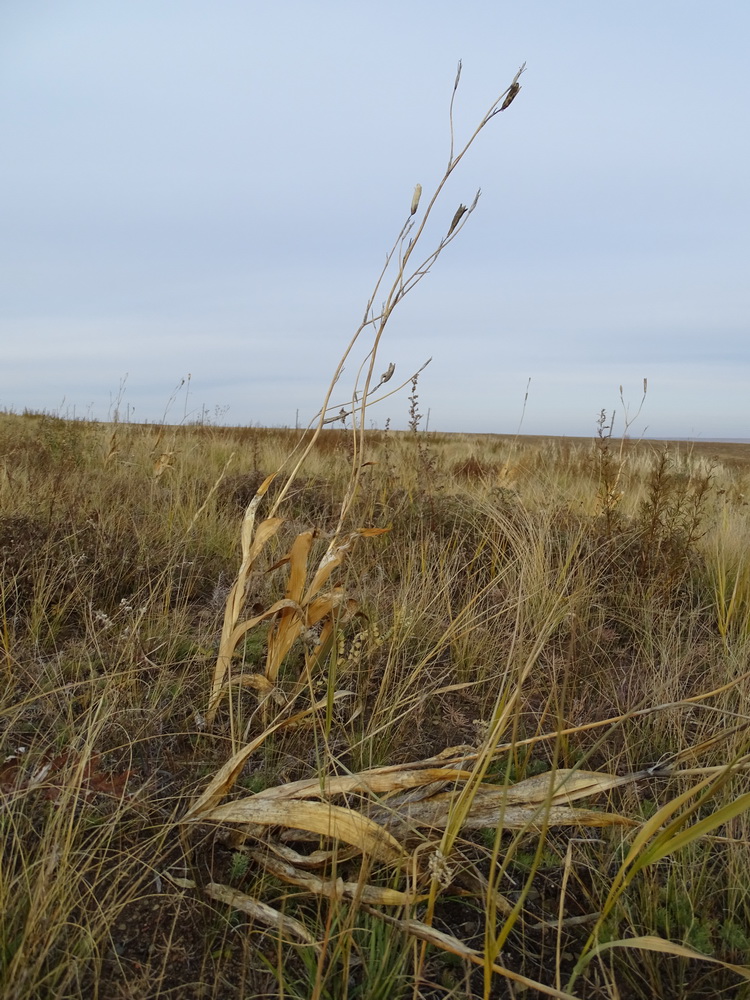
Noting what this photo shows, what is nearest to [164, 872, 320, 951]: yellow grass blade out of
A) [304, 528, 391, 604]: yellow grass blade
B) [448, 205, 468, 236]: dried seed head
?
[304, 528, 391, 604]: yellow grass blade

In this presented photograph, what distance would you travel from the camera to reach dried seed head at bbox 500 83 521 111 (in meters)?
1.23

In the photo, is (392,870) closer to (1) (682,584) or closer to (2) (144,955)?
(2) (144,955)

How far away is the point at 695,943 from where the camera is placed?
1301 millimetres

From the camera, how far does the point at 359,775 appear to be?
1405 mm

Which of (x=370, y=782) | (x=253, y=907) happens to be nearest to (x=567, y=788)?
(x=370, y=782)

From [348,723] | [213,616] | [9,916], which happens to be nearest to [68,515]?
[213,616]

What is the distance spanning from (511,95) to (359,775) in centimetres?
142

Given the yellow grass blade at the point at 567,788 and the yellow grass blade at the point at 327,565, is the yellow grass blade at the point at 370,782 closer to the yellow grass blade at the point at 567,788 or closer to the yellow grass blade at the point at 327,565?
the yellow grass blade at the point at 567,788

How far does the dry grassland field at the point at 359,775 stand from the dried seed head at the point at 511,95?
83cm

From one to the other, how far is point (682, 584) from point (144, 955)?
8.74 feet

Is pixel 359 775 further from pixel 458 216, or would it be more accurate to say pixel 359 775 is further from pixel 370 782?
pixel 458 216

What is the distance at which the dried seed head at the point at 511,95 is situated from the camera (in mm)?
1229

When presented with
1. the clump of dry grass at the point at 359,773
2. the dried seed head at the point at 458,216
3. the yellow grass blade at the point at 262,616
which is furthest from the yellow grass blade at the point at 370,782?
the dried seed head at the point at 458,216

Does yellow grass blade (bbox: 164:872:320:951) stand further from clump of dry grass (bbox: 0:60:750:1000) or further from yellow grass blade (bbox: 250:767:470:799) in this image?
yellow grass blade (bbox: 250:767:470:799)
